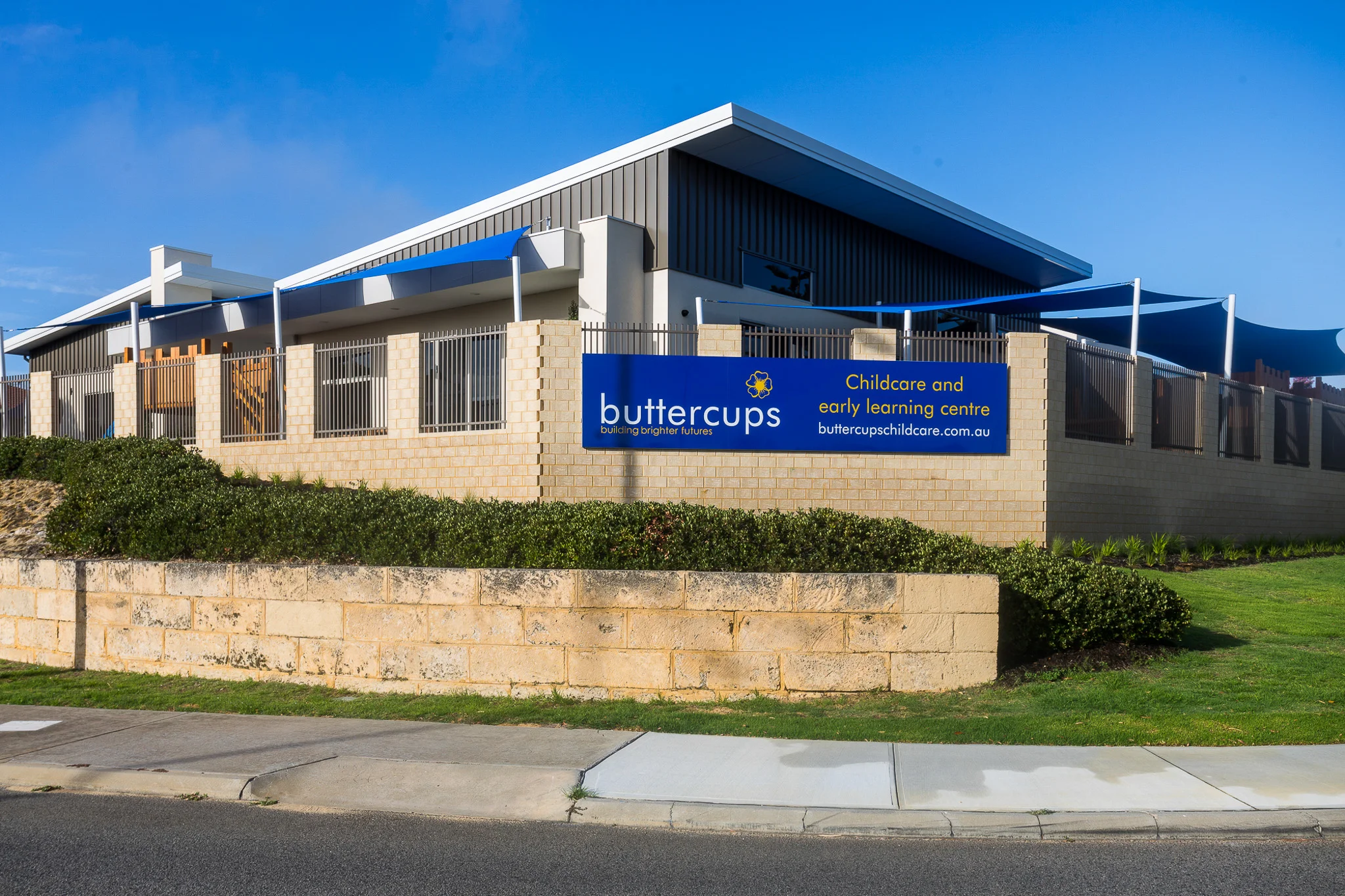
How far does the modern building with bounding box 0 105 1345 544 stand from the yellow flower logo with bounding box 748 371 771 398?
4cm

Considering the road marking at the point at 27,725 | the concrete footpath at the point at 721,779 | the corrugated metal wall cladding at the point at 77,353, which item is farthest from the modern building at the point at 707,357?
the concrete footpath at the point at 721,779

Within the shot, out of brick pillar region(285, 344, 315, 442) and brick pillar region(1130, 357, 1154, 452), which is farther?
brick pillar region(1130, 357, 1154, 452)

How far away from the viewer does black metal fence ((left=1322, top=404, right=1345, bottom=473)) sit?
73.9 feet

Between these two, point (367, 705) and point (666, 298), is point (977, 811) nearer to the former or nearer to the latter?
point (367, 705)

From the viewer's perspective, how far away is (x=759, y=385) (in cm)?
1458

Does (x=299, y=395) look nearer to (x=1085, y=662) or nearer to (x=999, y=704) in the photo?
(x=999, y=704)

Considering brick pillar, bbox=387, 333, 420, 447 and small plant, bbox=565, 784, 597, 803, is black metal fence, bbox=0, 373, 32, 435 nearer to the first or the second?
brick pillar, bbox=387, 333, 420, 447

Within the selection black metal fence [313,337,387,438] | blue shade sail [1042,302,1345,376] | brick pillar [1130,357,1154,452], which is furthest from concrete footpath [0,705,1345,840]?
blue shade sail [1042,302,1345,376]

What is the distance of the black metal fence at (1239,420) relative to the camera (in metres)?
19.2

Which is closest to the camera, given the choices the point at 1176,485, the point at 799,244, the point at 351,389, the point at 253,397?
the point at 351,389

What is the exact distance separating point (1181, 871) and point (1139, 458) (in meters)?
13.2

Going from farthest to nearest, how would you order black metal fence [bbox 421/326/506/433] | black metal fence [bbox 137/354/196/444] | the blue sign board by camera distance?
1. black metal fence [bbox 137/354/196/444]
2. black metal fence [bbox 421/326/506/433]
3. the blue sign board

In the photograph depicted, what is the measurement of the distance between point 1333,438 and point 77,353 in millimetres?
32858

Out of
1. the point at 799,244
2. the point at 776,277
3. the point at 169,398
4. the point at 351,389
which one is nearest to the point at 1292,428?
the point at 799,244
